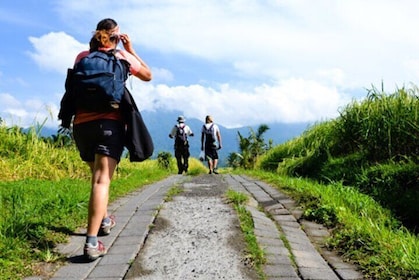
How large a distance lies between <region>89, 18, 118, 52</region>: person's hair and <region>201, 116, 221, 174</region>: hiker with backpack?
11.1 meters

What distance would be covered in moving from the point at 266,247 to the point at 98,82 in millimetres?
1953

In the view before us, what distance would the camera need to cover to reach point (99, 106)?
13.2ft

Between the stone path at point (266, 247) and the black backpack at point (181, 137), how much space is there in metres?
9.44

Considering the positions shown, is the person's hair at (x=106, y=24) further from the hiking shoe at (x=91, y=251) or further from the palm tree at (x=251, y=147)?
the palm tree at (x=251, y=147)

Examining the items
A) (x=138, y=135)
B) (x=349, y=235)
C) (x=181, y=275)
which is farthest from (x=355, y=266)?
(x=138, y=135)

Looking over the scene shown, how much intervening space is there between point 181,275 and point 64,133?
8360mm

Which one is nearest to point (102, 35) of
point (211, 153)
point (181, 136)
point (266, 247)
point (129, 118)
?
point (129, 118)

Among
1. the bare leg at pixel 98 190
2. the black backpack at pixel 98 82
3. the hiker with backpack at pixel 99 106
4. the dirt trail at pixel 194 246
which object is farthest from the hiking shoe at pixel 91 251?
the black backpack at pixel 98 82

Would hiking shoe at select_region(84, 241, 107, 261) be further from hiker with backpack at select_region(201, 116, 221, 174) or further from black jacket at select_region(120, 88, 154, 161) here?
hiker with backpack at select_region(201, 116, 221, 174)

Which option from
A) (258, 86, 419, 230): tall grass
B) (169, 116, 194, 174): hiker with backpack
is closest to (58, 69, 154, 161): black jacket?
(258, 86, 419, 230): tall grass

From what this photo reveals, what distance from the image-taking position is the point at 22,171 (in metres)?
8.76

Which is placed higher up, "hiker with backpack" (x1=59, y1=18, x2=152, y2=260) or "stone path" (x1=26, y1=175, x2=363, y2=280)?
"hiker with backpack" (x1=59, y1=18, x2=152, y2=260)

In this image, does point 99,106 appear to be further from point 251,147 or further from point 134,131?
point 251,147

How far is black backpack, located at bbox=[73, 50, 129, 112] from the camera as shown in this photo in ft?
12.9
